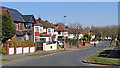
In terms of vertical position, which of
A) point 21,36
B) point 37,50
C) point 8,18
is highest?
point 8,18

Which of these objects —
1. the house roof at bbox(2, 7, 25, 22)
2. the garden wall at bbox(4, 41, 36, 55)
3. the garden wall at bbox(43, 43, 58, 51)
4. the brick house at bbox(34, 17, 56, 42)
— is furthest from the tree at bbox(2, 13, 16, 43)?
the brick house at bbox(34, 17, 56, 42)

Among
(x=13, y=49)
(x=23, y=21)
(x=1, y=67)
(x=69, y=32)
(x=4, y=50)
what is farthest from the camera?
(x=69, y=32)

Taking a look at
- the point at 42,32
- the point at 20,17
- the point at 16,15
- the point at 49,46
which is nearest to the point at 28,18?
the point at 20,17

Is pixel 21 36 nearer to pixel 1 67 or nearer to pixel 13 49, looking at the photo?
pixel 13 49

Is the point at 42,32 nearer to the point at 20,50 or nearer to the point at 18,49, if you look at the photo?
the point at 20,50

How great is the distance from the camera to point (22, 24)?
41625 mm

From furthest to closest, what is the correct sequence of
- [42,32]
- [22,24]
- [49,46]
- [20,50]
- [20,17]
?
[42,32] < [49,46] < [20,17] < [22,24] < [20,50]

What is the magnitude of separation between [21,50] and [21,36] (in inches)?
381

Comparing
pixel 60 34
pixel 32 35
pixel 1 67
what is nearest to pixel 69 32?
pixel 60 34

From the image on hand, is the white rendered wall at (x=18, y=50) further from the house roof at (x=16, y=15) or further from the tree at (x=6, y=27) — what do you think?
the house roof at (x=16, y=15)

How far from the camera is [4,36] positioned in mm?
28203

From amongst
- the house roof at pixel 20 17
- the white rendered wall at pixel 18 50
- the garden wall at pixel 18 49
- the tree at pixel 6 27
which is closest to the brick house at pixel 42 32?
the house roof at pixel 20 17

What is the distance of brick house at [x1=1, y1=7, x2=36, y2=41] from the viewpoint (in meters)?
39.9

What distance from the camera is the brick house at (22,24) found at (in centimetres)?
3992
